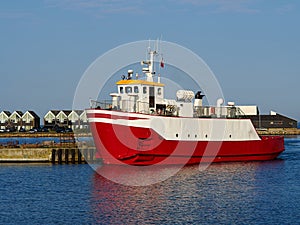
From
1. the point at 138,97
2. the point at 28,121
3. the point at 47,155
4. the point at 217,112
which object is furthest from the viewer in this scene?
the point at 28,121

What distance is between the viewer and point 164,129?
4922 centimetres

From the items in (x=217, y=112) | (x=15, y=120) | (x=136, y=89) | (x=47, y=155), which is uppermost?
(x=15, y=120)

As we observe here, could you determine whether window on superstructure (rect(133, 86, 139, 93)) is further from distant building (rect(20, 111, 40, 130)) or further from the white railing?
distant building (rect(20, 111, 40, 130))

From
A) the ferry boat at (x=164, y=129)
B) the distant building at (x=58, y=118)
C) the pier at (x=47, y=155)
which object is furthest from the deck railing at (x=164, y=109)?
the distant building at (x=58, y=118)

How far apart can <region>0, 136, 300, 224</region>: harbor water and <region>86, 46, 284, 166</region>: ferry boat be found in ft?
6.99

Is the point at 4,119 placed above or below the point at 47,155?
above

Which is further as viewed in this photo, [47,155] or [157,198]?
[47,155]

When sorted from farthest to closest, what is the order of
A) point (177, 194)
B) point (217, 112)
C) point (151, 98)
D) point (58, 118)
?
point (58, 118) < point (217, 112) < point (151, 98) < point (177, 194)

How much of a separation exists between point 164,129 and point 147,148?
101 inches

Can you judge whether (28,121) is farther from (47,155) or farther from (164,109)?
(164,109)

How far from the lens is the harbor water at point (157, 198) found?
101 feet

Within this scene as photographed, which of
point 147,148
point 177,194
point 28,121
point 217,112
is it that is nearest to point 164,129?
point 147,148

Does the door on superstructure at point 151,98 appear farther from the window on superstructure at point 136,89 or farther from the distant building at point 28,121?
the distant building at point 28,121

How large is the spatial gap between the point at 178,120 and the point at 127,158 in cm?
585
